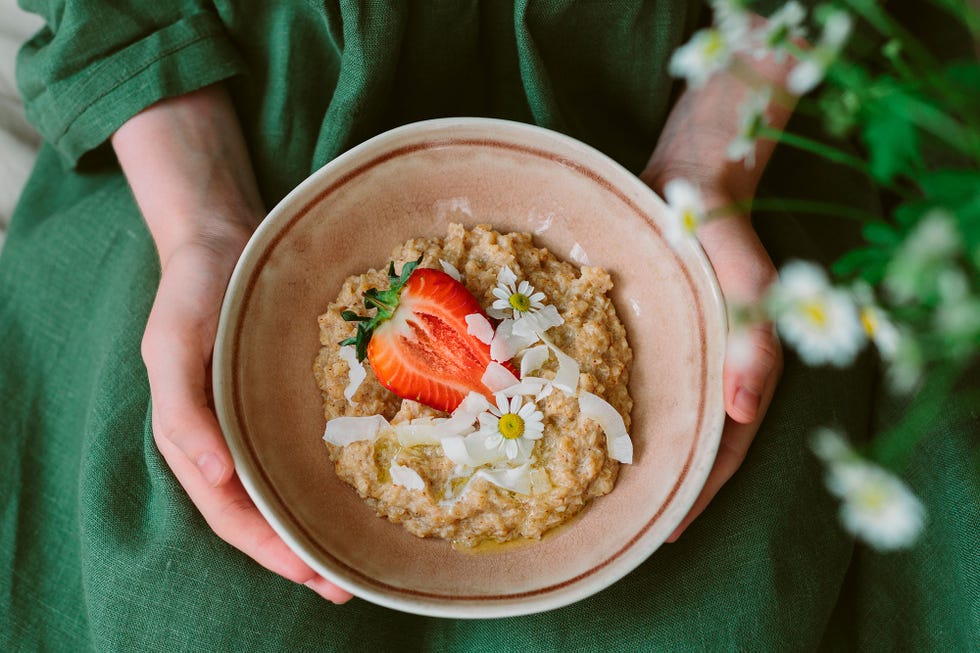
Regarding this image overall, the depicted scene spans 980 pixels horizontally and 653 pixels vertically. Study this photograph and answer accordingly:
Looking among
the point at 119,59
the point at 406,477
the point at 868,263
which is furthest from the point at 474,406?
the point at 119,59

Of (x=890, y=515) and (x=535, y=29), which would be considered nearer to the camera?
(x=890, y=515)

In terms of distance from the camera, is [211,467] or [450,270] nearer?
[211,467]

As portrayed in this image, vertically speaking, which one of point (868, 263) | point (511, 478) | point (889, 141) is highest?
point (889, 141)

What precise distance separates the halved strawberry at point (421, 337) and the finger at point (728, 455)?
32 centimetres

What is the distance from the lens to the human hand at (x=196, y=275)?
41.2 inches

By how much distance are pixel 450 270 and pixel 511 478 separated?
0.99ft

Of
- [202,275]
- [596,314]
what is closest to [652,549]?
[596,314]

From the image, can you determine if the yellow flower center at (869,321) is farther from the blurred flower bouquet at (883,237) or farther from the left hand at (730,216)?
the left hand at (730,216)

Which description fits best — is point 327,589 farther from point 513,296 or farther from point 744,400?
point 744,400

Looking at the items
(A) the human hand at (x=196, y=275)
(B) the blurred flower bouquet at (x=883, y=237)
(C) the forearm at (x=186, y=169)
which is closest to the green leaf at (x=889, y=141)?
(B) the blurred flower bouquet at (x=883, y=237)

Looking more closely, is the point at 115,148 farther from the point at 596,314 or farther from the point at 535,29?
the point at 596,314

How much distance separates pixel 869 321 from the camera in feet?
1.62

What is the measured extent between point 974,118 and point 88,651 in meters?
1.38

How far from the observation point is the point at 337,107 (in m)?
1.20
